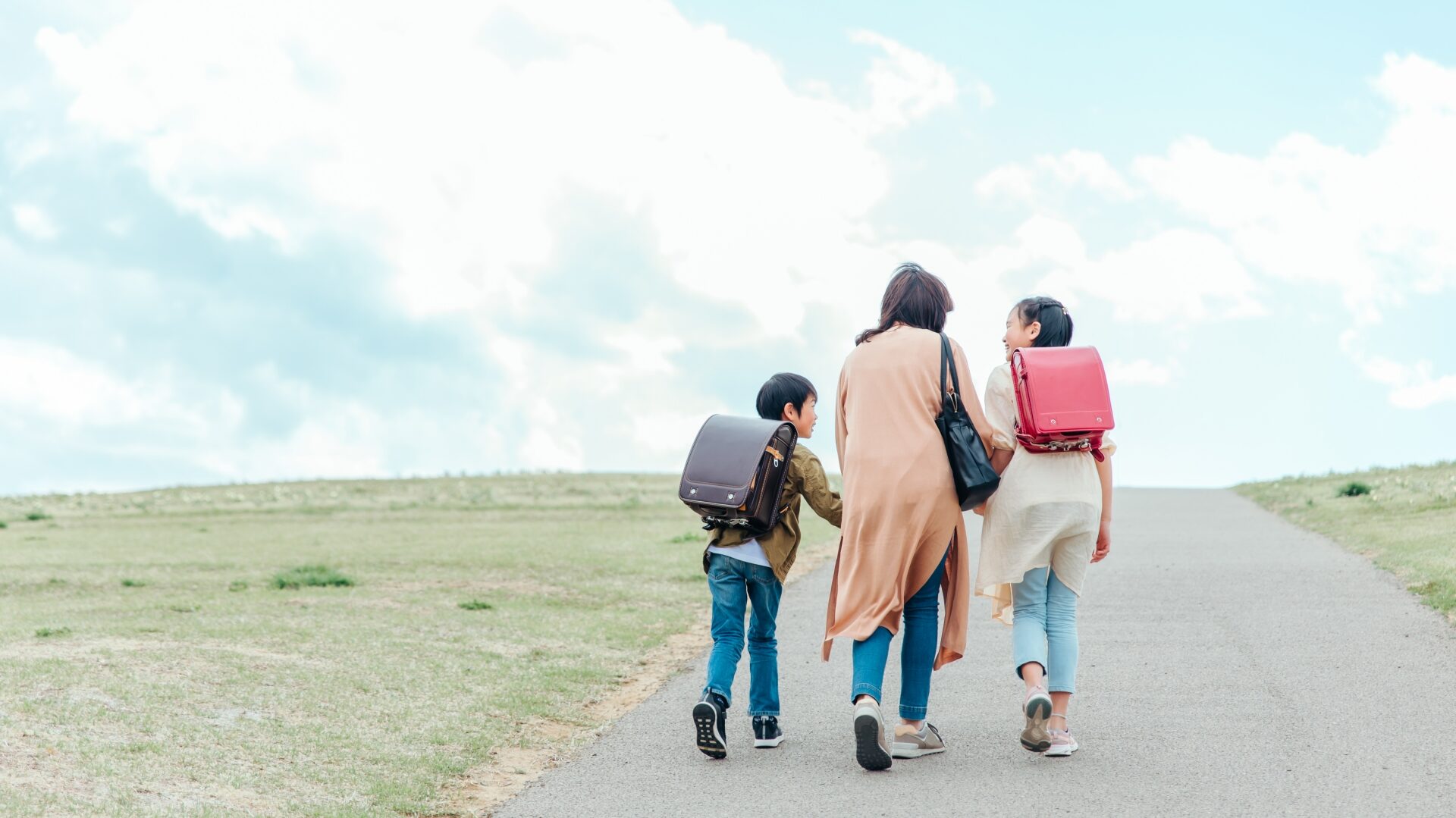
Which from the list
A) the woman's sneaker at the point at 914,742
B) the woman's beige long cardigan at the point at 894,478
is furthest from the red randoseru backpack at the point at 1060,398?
the woman's sneaker at the point at 914,742

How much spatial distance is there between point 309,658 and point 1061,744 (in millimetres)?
5847

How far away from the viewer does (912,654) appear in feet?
20.1

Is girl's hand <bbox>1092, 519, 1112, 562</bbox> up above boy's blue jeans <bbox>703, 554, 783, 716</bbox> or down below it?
above

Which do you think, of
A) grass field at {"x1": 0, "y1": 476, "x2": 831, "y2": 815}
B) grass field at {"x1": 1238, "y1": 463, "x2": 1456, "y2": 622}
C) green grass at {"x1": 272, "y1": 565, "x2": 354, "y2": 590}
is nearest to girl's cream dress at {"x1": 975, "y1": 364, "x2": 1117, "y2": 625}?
grass field at {"x1": 0, "y1": 476, "x2": 831, "y2": 815}

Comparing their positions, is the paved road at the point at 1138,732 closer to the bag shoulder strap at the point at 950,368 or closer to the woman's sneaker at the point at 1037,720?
the woman's sneaker at the point at 1037,720

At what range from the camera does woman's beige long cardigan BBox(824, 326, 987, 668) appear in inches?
231

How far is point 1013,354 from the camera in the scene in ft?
19.7

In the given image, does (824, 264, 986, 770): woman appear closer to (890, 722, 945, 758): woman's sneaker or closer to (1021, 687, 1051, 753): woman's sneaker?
(890, 722, 945, 758): woman's sneaker

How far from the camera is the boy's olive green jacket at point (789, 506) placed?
20.5ft

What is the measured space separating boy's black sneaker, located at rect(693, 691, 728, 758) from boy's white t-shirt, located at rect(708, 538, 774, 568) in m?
0.70

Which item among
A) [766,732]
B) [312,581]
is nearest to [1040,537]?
[766,732]

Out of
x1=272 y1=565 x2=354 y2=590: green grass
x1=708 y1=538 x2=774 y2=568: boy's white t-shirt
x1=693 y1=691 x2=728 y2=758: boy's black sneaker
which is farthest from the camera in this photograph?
x1=272 y1=565 x2=354 y2=590: green grass

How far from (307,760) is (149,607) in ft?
24.6

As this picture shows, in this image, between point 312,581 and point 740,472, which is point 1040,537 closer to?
point 740,472
